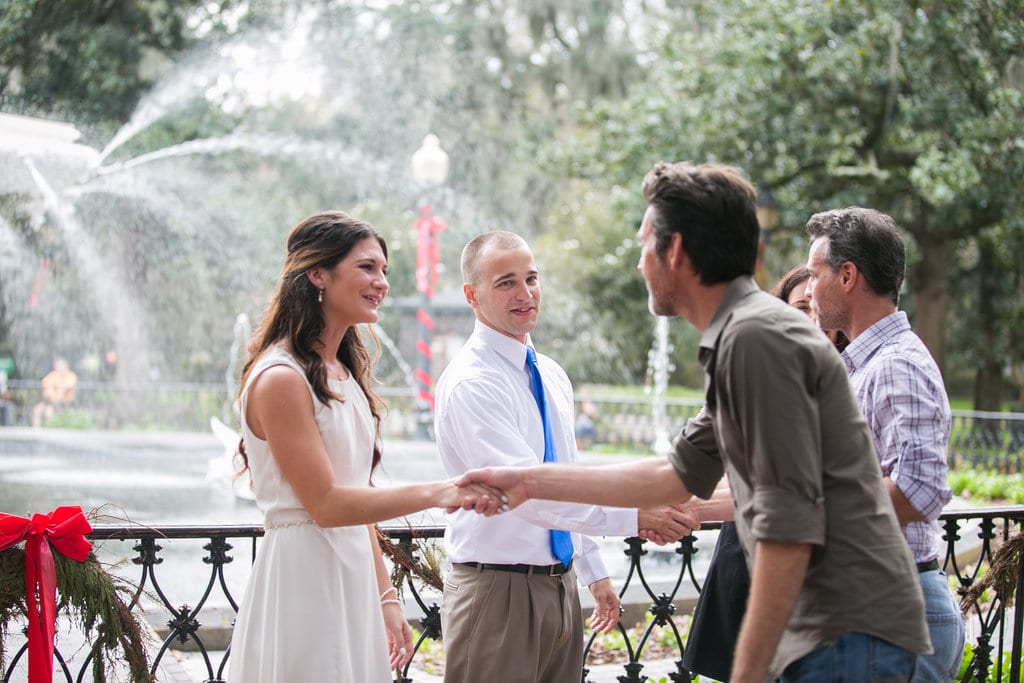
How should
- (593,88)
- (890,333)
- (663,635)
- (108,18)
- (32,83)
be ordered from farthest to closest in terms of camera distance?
(593,88)
(108,18)
(32,83)
(663,635)
(890,333)

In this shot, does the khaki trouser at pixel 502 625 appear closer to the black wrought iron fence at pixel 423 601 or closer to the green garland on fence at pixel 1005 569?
the black wrought iron fence at pixel 423 601

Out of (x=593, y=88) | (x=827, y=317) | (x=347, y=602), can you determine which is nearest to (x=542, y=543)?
(x=347, y=602)

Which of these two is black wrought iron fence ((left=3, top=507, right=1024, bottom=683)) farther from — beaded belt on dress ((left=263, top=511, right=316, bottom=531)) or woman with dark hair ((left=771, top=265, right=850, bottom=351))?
woman with dark hair ((left=771, top=265, right=850, bottom=351))

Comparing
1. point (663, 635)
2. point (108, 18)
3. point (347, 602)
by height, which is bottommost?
point (663, 635)

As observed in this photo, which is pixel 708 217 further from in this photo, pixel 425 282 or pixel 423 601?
pixel 425 282

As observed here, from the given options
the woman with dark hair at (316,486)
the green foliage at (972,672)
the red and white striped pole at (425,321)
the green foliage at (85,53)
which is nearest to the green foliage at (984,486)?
the green foliage at (972,672)

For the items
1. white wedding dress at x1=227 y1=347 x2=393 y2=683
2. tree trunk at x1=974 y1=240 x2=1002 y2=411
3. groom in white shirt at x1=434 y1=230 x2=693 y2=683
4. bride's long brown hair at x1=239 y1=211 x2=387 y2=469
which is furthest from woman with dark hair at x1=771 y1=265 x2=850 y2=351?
tree trunk at x1=974 y1=240 x2=1002 y2=411

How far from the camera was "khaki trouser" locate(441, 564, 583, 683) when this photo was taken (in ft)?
10.1

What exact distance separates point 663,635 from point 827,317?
3.90 meters

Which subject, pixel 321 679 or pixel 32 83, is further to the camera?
pixel 32 83

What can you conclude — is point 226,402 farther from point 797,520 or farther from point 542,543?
point 797,520

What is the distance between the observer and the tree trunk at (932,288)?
60.5 ft

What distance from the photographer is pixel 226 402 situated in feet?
63.7

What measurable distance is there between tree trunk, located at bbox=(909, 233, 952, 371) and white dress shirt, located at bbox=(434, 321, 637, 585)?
16.8m
